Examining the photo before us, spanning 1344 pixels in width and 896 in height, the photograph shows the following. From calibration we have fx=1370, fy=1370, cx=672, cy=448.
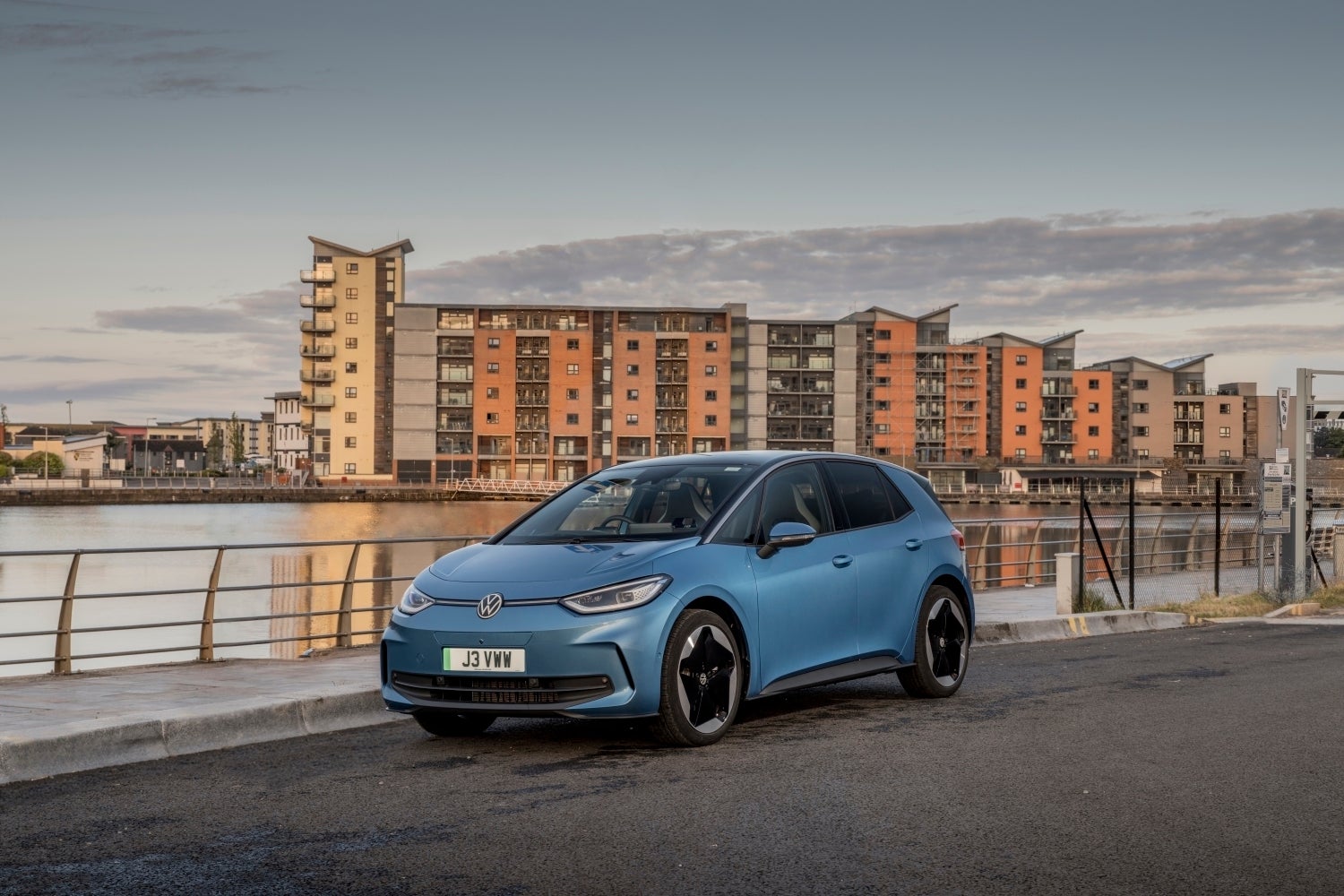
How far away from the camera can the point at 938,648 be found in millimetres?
9336

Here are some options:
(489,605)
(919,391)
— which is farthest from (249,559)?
(489,605)

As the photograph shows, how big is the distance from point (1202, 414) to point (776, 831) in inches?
6138

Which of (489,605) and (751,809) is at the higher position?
(489,605)

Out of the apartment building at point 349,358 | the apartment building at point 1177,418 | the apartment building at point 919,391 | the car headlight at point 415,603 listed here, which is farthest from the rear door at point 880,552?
the apartment building at point 1177,418

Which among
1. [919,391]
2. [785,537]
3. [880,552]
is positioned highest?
[919,391]

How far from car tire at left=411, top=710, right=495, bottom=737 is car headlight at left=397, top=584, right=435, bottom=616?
1.97 ft

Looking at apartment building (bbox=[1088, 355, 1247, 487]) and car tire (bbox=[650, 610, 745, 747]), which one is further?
apartment building (bbox=[1088, 355, 1247, 487])

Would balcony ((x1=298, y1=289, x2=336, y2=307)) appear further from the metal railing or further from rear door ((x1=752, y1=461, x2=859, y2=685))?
rear door ((x1=752, y1=461, x2=859, y2=685))

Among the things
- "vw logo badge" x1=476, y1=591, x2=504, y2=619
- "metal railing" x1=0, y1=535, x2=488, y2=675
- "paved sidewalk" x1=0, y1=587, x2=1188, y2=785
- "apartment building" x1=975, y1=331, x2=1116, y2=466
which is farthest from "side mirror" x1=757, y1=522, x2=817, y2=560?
"apartment building" x1=975, y1=331, x2=1116, y2=466

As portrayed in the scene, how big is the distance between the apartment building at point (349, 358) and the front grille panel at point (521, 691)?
128 m

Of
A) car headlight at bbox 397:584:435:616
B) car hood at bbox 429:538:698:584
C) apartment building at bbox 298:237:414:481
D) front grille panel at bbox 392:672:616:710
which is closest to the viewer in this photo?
front grille panel at bbox 392:672:616:710

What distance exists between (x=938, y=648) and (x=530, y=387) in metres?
123

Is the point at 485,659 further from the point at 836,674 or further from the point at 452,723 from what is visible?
the point at 836,674

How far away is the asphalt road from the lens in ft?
15.6
